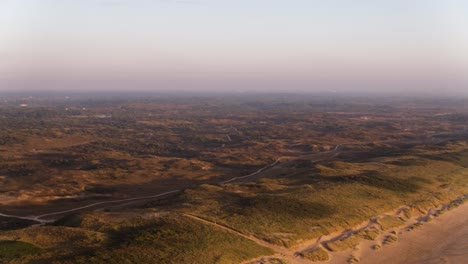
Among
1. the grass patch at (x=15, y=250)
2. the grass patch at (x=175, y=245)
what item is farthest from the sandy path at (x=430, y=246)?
the grass patch at (x=15, y=250)

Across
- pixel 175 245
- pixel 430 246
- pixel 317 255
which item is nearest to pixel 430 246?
pixel 430 246

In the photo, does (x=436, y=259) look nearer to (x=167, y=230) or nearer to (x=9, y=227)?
(x=167, y=230)

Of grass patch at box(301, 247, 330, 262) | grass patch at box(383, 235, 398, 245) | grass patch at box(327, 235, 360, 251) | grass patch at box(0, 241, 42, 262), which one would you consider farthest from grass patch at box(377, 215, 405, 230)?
grass patch at box(0, 241, 42, 262)

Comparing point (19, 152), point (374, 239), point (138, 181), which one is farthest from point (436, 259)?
point (19, 152)

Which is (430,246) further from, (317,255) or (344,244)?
(317,255)

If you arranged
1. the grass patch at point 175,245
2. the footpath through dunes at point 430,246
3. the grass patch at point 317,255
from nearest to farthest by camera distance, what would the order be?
the grass patch at point 175,245, the grass patch at point 317,255, the footpath through dunes at point 430,246

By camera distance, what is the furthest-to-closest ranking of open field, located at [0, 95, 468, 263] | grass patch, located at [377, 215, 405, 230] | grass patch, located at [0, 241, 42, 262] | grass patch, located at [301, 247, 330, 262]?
grass patch, located at [377, 215, 405, 230], grass patch, located at [301, 247, 330, 262], open field, located at [0, 95, 468, 263], grass patch, located at [0, 241, 42, 262]

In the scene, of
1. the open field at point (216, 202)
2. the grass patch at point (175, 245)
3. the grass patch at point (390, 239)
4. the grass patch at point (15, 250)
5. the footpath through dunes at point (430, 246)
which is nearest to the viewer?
the grass patch at point (15, 250)

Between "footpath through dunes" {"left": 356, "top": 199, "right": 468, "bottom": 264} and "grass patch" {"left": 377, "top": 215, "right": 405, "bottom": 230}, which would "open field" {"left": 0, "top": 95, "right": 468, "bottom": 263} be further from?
"footpath through dunes" {"left": 356, "top": 199, "right": 468, "bottom": 264}

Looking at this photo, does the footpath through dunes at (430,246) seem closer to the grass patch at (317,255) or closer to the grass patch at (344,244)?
the grass patch at (344,244)
